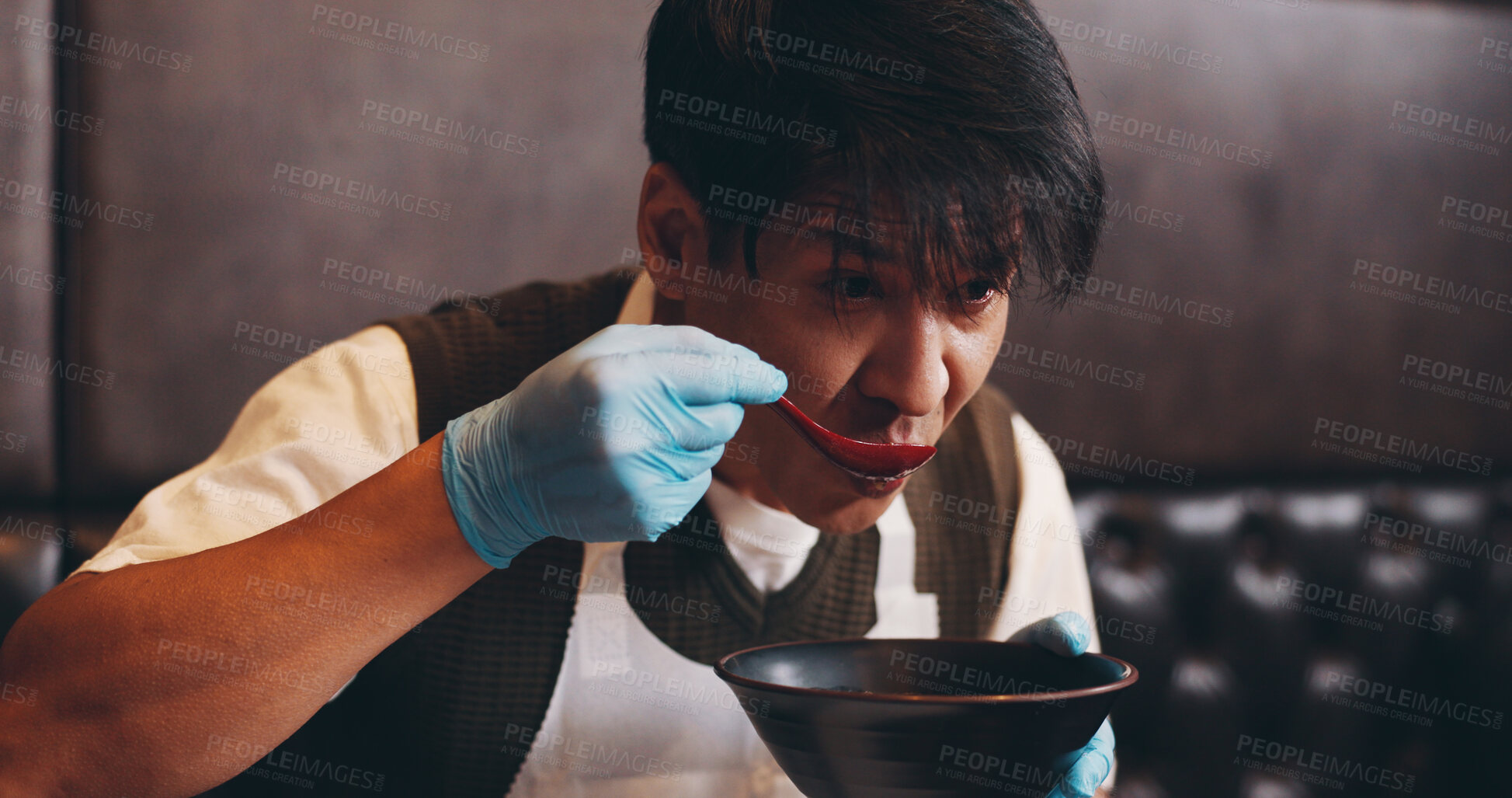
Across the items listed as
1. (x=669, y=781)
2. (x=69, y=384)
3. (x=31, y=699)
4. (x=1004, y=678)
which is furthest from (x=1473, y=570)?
(x=69, y=384)

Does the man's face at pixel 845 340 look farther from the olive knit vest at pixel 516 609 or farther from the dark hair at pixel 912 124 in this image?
the olive knit vest at pixel 516 609

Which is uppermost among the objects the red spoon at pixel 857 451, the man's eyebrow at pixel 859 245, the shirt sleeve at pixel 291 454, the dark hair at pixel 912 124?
the dark hair at pixel 912 124

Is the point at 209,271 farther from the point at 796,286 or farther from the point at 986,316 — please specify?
the point at 986,316

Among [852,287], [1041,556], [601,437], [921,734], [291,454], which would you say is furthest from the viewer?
[1041,556]

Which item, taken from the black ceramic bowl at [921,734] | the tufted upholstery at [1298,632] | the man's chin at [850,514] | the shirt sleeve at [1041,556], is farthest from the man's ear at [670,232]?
the tufted upholstery at [1298,632]

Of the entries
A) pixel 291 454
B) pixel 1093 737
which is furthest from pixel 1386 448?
pixel 291 454

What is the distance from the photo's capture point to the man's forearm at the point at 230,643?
77 centimetres

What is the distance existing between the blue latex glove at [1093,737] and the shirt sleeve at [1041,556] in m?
0.32

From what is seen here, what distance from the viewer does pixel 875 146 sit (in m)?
0.80

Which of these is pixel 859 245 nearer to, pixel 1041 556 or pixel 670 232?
pixel 670 232

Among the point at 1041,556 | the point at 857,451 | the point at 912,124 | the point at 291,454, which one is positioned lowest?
the point at 1041,556

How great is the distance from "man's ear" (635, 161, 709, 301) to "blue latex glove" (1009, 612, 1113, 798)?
18.8 inches

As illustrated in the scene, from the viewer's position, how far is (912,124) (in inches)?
31.4

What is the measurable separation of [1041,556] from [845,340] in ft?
2.17
